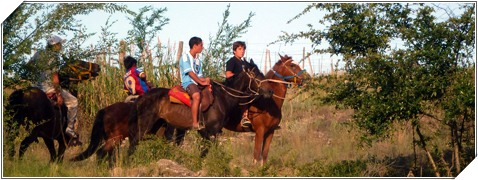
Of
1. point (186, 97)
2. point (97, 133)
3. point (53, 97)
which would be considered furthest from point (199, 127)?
point (53, 97)

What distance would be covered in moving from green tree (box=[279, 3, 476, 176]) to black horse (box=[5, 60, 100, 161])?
14.0 feet

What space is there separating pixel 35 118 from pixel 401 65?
624cm

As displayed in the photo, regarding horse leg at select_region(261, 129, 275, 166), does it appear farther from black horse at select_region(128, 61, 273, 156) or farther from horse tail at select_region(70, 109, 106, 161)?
horse tail at select_region(70, 109, 106, 161)

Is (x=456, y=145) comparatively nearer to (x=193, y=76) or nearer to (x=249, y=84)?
(x=249, y=84)

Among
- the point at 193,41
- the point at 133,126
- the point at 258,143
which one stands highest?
the point at 193,41

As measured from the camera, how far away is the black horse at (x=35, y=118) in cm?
1324

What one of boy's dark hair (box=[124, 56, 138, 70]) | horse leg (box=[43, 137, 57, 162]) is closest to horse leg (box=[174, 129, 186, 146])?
boy's dark hair (box=[124, 56, 138, 70])

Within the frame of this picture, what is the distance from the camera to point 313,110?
74.7ft

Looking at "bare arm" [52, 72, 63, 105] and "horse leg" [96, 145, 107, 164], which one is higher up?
"bare arm" [52, 72, 63, 105]

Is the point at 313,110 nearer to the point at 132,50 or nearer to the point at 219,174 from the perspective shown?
the point at 132,50

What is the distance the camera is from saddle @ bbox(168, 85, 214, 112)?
48.4 ft

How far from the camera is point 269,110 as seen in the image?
1545cm

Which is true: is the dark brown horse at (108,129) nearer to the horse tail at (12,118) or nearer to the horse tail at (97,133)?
the horse tail at (97,133)

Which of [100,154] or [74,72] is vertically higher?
[74,72]
